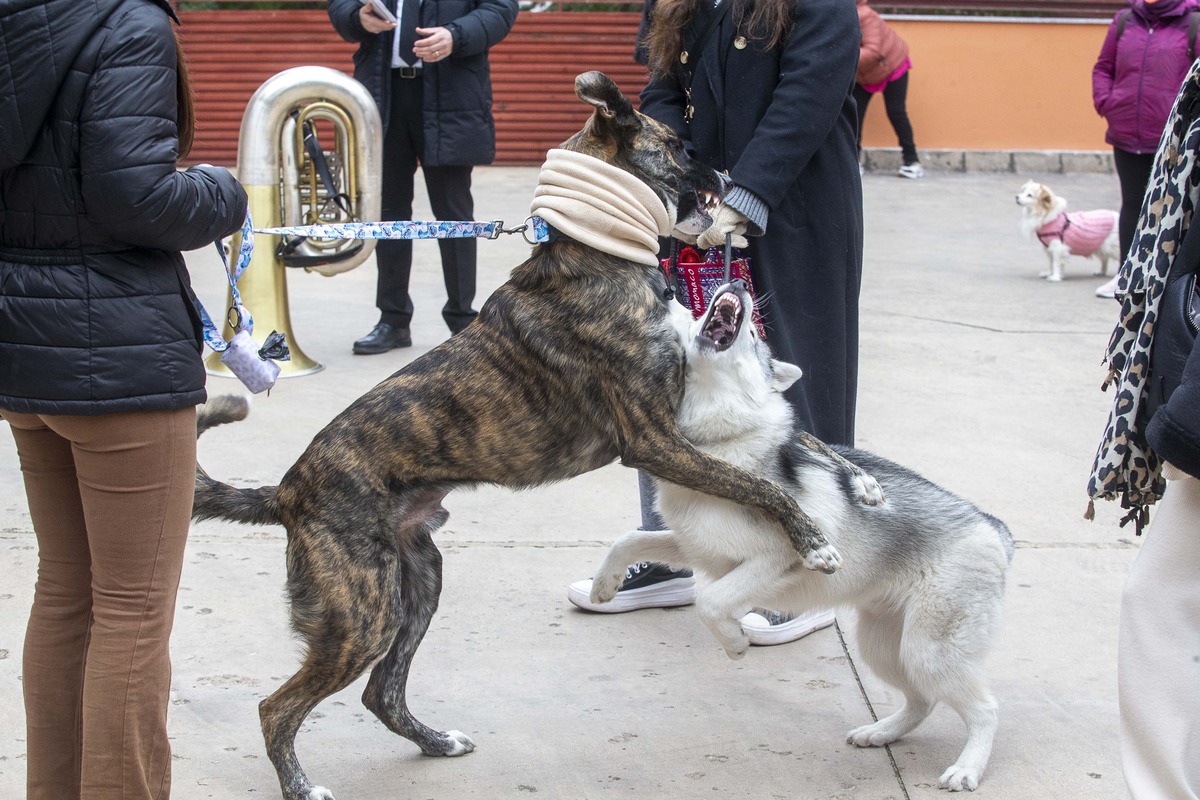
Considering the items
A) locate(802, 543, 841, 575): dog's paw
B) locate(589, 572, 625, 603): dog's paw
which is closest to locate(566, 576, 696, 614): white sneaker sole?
locate(589, 572, 625, 603): dog's paw

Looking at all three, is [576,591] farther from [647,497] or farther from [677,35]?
[677,35]

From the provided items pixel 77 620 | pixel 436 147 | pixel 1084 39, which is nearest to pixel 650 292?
pixel 77 620

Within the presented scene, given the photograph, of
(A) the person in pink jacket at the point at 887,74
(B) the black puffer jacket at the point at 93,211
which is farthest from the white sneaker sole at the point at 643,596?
(A) the person in pink jacket at the point at 887,74

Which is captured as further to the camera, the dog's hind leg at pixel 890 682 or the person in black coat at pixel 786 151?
the person in black coat at pixel 786 151

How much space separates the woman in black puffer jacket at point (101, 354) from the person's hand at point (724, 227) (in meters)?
1.42

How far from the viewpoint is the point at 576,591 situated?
4188 millimetres

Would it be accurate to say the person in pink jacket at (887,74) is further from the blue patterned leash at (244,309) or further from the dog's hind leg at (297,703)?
the dog's hind leg at (297,703)

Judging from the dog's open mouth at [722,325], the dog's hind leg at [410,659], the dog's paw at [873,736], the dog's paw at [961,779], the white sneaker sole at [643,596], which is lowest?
the white sneaker sole at [643,596]

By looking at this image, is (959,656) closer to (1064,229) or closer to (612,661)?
(612,661)

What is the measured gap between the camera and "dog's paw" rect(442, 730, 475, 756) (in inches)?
129

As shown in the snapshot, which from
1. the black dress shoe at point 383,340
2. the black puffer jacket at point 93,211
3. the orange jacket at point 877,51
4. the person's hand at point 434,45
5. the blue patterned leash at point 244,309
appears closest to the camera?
the black puffer jacket at point 93,211

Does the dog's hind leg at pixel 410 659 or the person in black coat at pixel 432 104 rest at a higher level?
the person in black coat at pixel 432 104

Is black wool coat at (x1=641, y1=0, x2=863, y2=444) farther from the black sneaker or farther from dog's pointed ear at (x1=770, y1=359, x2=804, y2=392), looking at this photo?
the black sneaker

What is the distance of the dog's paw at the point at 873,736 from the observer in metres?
3.38
